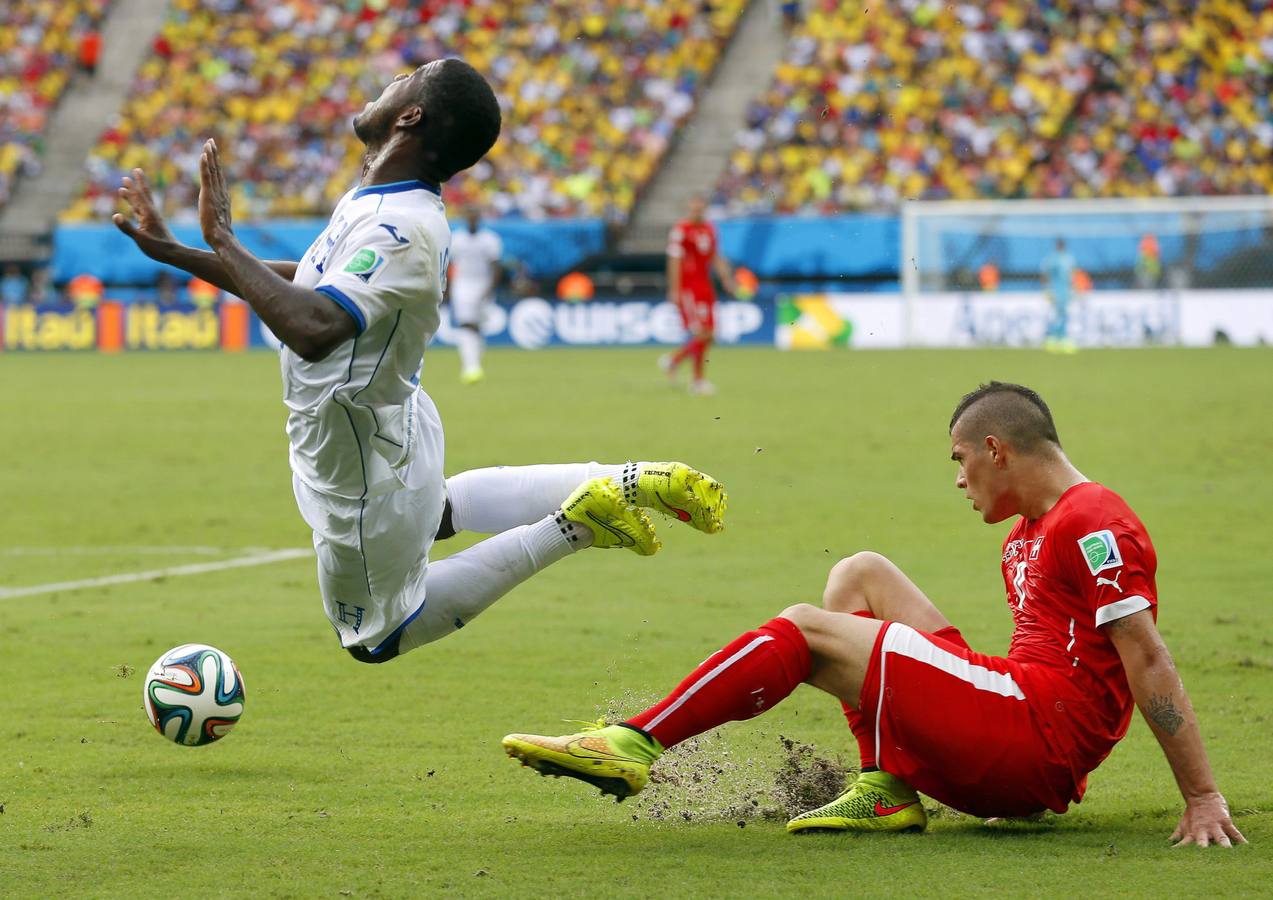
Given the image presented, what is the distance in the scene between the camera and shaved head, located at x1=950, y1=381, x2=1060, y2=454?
4363mm

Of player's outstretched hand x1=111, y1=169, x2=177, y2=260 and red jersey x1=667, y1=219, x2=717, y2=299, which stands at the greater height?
red jersey x1=667, y1=219, x2=717, y2=299

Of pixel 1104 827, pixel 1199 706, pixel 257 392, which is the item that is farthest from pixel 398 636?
pixel 257 392

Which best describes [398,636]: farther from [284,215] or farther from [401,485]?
[284,215]

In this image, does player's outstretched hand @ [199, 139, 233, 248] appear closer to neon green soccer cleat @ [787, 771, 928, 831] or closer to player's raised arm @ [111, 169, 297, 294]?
player's raised arm @ [111, 169, 297, 294]

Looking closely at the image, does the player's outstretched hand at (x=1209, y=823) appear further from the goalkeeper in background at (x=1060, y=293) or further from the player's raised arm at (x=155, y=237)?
the goalkeeper in background at (x=1060, y=293)

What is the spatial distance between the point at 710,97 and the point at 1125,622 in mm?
33521

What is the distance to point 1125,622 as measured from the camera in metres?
4.07

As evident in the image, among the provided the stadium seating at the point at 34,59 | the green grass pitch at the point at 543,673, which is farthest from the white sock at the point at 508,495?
the stadium seating at the point at 34,59

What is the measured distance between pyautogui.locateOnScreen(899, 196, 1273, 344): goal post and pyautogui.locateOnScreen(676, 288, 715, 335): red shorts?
8.23 m

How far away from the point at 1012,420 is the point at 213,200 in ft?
6.87

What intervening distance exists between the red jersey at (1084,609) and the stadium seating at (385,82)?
99.4ft

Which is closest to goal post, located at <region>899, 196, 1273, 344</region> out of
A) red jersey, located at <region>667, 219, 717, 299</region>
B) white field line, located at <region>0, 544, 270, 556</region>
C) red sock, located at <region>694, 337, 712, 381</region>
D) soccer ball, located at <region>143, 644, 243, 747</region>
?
red jersey, located at <region>667, 219, 717, 299</region>

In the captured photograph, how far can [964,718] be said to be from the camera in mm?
4180

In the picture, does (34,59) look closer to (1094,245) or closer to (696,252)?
(696,252)
